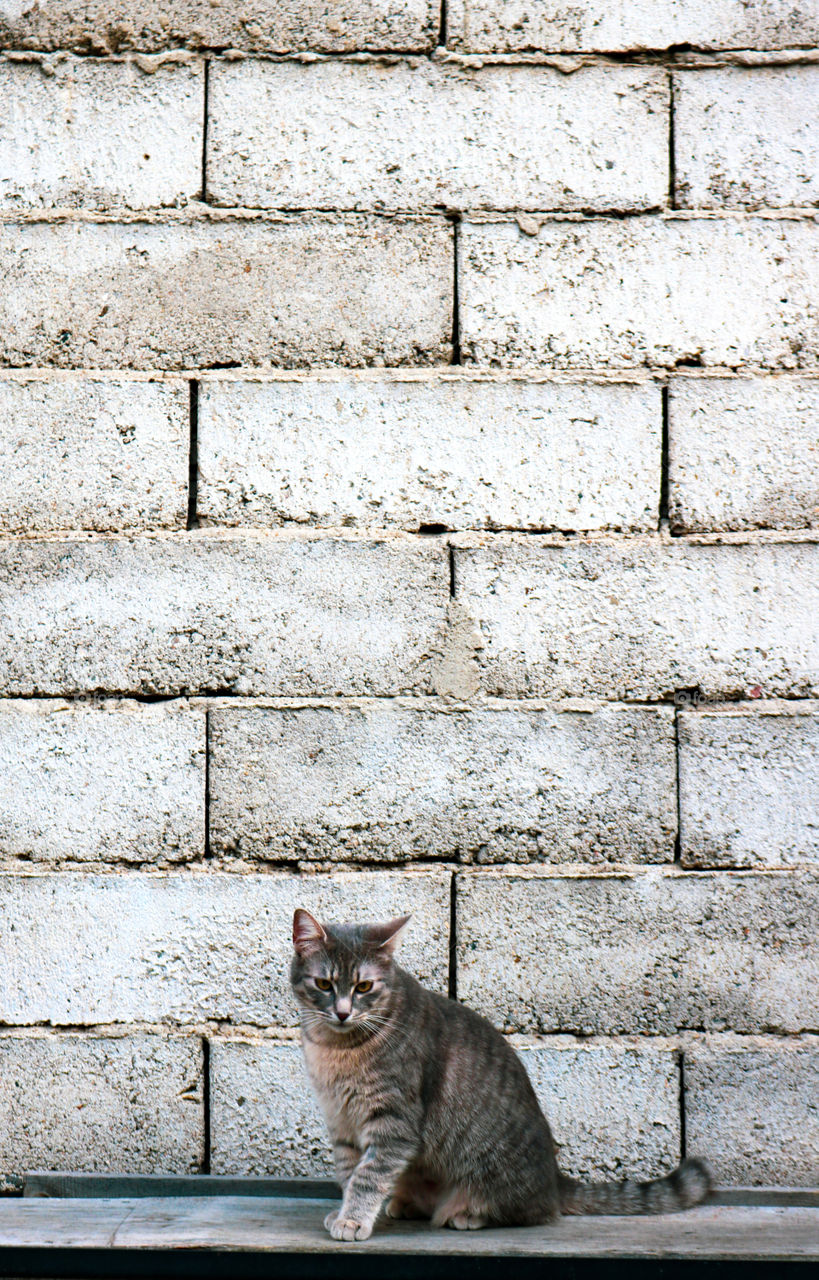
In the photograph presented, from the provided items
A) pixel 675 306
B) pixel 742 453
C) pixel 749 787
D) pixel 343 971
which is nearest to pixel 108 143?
pixel 675 306

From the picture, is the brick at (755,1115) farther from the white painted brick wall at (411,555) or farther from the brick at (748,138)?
the brick at (748,138)

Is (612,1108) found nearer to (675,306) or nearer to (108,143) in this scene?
(675,306)

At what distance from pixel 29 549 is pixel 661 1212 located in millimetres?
2231

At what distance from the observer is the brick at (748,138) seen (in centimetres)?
307

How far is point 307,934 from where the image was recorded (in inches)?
101

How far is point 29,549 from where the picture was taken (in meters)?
3.02

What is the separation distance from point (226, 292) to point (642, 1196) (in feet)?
8.04

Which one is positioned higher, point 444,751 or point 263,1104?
point 444,751

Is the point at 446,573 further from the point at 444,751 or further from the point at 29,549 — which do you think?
the point at 29,549

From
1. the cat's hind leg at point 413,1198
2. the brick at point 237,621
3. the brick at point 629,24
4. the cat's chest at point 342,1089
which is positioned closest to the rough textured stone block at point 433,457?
the brick at point 237,621

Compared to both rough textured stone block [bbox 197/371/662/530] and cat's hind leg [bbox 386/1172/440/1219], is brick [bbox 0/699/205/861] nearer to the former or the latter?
rough textured stone block [bbox 197/371/662/530]

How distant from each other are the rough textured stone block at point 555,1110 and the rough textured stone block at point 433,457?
135cm

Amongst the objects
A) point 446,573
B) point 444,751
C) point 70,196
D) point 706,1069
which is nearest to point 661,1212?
point 706,1069

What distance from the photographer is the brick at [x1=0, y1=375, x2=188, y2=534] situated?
3.04 meters
